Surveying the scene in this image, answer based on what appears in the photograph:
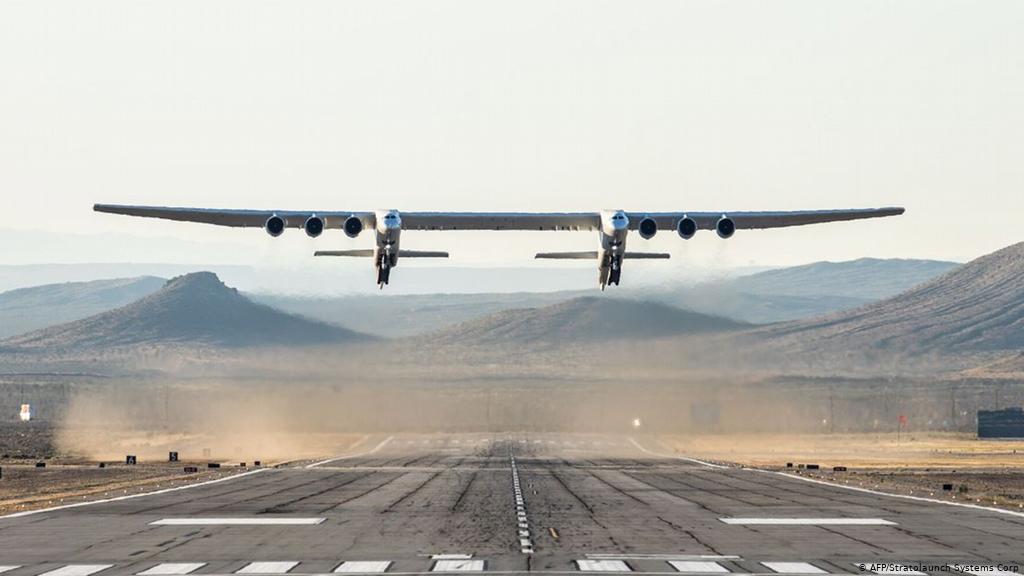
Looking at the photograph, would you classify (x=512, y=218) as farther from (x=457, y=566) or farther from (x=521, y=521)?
(x=457, y=566)

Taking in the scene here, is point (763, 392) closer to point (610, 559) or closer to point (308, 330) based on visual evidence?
point (308, 330)

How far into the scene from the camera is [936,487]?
62125mm

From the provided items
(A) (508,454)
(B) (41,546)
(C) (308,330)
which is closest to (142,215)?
(B) (41,546)

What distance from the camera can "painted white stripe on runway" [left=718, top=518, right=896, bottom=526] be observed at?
126 feet

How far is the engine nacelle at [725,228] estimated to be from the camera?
189 feet

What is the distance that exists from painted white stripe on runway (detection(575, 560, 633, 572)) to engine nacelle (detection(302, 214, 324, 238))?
29.5 m

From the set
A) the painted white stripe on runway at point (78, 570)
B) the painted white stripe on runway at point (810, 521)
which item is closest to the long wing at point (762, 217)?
the painted white stripe on runway at point (810, 521)

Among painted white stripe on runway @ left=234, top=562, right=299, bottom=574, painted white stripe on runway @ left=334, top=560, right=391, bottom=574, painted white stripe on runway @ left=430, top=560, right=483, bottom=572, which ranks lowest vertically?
painted white stripe on runway @ left=234, top=562, right=299, bottom=574

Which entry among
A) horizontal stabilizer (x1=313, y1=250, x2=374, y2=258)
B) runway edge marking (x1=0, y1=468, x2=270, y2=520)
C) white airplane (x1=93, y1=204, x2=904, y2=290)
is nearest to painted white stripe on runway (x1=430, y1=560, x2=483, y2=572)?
runway edge marking (x1=0, y1=468, x2=270, y2=520)

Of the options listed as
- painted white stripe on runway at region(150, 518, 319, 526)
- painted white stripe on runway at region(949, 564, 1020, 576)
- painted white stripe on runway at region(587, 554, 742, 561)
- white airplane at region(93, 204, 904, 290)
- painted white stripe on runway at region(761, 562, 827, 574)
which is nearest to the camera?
painted white stripe on runway at region(949, 564, 1020, 576)

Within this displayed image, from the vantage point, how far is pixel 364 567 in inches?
1097

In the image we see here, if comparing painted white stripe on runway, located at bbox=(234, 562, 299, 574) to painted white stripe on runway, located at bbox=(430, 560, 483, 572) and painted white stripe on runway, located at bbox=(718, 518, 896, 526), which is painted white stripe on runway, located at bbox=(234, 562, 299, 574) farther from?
painted white stripe on runway, located at bbox=(718, 518, 896, 526)

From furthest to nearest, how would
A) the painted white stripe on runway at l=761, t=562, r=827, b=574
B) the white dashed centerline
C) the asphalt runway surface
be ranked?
the white dashed centerline
the asphalt runway surface
the painted white stripe on runway at l=761, t=562, r=827, b=574

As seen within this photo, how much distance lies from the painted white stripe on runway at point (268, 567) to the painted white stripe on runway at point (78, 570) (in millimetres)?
2655
